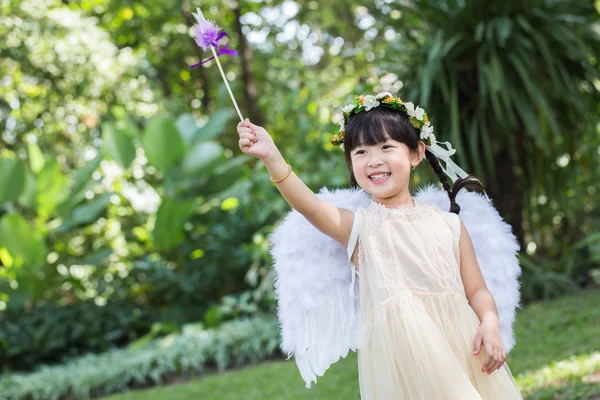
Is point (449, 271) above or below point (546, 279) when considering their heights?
above

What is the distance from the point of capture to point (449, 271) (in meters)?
2.00

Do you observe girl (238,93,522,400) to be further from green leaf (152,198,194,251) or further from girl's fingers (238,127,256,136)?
green leaf (152,198,194,251)

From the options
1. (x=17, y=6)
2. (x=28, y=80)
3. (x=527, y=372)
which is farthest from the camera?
(x=28, y=80)

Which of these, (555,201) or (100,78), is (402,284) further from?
Answer: (100,78)

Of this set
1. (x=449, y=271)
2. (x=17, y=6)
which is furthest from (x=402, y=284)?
(x=17, y=6)

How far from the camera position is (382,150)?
6.53 feet

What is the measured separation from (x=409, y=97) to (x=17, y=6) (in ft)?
17.1

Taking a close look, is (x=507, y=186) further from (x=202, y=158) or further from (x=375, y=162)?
(x=375, y=162)

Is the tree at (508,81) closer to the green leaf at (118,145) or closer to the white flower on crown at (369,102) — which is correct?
the green leaf at (118,145)

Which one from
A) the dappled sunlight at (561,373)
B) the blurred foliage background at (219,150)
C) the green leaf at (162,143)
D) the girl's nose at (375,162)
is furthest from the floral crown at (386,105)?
the green leaf at (162,143)

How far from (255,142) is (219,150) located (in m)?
5.43

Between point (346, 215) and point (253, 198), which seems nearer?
point (346, 215)

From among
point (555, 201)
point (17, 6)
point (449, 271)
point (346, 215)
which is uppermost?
point (17, 6)

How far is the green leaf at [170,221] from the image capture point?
6832 millimetres
